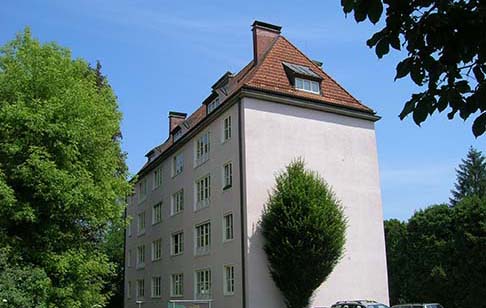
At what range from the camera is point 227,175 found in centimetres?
2983

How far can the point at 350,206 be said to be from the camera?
2995cm

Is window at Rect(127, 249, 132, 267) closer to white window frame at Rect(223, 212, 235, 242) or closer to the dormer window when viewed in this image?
white window frame at Rect(223, 212, 235, 242)

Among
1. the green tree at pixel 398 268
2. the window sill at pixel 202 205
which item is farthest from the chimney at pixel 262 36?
the green tree at pixel 398 268

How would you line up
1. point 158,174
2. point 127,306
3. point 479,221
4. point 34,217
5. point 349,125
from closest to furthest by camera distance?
point 34,217, point 349,125, point 479,221, point 158,174, point 127,306

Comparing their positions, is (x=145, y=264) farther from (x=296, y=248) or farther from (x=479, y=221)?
(x=479, y=221)

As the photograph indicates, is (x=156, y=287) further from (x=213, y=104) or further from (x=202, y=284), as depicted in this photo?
(x=213, y=104)

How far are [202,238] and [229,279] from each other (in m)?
4.69

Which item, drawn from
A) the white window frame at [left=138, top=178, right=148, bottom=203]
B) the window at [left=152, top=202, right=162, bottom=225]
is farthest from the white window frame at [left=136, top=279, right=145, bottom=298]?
the white window frame at [left=138, top=178, right=148, bottom=203]

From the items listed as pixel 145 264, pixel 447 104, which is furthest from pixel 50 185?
pixel 145 264

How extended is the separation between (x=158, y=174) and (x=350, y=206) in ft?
60.7

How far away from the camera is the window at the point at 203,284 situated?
30.7 meters

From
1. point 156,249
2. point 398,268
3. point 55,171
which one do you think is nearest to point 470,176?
point 398,268

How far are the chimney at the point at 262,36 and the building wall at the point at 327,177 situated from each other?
16.0ft

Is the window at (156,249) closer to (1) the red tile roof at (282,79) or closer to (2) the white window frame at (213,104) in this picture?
(2) the white window frame at (213,104)
